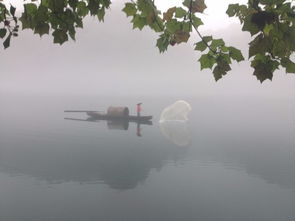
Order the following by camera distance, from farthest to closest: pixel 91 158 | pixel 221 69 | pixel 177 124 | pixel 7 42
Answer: pixel 177 124 < pixel 91 158 < pixel 7 42 < pixel 221 69

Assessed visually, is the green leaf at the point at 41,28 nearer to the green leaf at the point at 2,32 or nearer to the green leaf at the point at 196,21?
the green leaf at the point at 2,32

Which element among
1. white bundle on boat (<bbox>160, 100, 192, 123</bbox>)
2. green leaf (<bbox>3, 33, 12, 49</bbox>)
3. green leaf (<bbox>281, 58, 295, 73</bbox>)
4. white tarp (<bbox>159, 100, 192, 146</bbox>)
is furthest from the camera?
white bundle on boat (<bbox>160, 100, 192, 123</bbox>)

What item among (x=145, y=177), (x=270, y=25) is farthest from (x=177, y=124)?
(x=270, y=25)

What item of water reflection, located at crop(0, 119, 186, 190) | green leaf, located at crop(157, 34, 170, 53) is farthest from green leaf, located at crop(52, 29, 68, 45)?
water reflection, located at crop(0, 119, 186, 190)

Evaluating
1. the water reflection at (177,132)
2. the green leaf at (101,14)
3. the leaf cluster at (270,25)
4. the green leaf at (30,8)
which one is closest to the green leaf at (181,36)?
the leaf cluster at (270,25)

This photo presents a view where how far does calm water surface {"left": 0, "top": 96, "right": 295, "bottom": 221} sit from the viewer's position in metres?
37.3

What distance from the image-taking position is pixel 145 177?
50.2 m

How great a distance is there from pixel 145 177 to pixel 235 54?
160ft

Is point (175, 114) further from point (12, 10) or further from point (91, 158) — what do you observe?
point (12, 10)

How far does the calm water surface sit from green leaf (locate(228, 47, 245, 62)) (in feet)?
114

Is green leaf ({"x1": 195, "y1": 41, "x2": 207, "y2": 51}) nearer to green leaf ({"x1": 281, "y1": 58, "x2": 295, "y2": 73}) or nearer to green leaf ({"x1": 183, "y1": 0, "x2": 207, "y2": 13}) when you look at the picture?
green leaf ({"x1": 183, "y1": 0, "x2": 207, "y2": 13})

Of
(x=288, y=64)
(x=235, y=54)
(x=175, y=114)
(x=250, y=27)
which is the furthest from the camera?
(x=175, y=114)

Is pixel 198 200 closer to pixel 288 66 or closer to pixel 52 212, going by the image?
pixel 52 212

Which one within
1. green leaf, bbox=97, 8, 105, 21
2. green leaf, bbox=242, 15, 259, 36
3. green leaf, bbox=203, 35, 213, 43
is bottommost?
green leaf, bbox=242, 15, 259, 36
